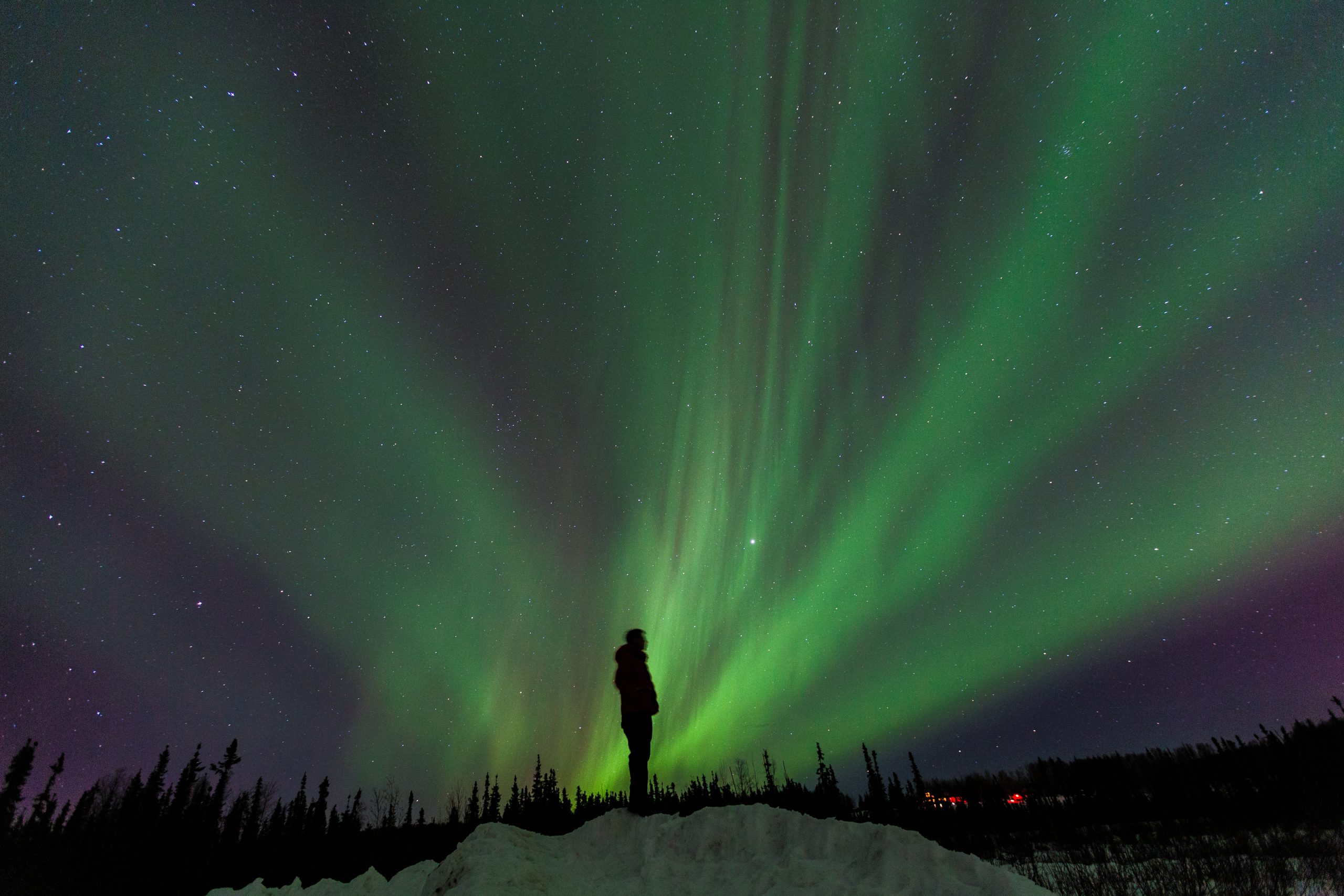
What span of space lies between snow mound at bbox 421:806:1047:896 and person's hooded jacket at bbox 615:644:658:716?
1961mm

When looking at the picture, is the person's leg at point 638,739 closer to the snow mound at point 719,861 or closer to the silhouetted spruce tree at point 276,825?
the snow mound at point 719,861

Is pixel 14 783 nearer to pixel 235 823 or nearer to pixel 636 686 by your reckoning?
pixel 235 823

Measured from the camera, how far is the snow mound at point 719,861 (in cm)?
773

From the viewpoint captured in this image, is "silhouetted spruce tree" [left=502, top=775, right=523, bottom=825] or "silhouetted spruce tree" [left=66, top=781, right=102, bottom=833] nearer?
"silhouetted spruce tree" [left=502, top=775, right=523, bottom=825]

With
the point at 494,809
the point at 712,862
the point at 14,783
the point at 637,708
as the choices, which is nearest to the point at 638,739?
the point at 637,708

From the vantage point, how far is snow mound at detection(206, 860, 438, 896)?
10.4 m

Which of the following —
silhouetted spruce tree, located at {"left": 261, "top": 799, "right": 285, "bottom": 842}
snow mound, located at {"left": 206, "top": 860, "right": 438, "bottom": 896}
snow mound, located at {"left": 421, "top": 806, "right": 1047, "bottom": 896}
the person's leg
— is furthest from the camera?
silhouetted spruce tree, located at {"left": 261, "top": 799, "right": 285, "bottom": 842}

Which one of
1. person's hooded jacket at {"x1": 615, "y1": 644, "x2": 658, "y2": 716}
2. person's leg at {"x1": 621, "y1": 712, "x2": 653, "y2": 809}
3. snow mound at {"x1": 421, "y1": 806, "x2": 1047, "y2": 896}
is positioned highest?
person's hooded jacket at {"x1": 615, "y1": 644, "x2": 658, "y2": 716}

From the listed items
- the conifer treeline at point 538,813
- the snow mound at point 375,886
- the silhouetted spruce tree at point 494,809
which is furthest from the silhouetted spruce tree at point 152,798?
the snow mound at point 375,886

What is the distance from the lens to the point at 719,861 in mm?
9234

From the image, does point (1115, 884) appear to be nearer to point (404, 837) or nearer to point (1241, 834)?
point (1241, 834)

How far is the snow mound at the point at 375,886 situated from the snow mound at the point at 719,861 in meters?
1.65

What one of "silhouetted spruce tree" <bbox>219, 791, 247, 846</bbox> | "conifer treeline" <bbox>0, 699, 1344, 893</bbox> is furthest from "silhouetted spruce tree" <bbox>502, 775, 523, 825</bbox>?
"silhouetted spruce tree" <bbox>219, 791, 247, 846</bbox>

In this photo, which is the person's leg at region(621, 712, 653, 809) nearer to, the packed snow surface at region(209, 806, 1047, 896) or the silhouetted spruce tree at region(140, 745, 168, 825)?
the packed snow surface at region(209, 806, 1047, 896)
